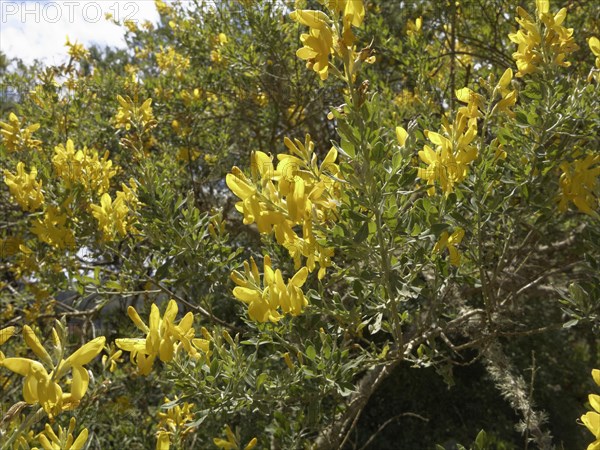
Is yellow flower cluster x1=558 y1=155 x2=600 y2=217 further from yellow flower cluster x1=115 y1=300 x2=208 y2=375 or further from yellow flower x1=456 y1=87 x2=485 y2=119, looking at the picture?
yellow flower cluster x1=115 y1=300 x2=208 y2=375

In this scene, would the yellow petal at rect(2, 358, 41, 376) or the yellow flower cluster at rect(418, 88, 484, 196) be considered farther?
the yellow flower cluster at rect(418, 88, 484, 196)

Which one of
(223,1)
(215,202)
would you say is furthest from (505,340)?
(223,1)

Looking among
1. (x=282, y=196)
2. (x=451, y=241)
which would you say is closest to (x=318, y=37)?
(x=282, y=196)

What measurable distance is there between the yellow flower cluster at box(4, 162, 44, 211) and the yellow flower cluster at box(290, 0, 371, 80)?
134 cm

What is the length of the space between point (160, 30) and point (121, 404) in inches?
141


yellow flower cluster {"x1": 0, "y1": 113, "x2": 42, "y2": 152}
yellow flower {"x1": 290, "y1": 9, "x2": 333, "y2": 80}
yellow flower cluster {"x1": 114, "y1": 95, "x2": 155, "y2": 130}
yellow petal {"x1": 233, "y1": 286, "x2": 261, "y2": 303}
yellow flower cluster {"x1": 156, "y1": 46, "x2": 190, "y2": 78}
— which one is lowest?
yellow petal {"x1": 233, "y1": 286, "x2": 261, "y2": 303}

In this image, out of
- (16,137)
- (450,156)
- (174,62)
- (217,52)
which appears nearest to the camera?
(450,156)

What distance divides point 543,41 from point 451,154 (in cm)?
47

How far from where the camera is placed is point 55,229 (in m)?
1.88

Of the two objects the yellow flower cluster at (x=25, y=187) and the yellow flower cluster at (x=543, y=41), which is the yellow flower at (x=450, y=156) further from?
the yellow flower cluster at (x=25, y=187)

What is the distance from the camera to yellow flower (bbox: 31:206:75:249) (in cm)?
187

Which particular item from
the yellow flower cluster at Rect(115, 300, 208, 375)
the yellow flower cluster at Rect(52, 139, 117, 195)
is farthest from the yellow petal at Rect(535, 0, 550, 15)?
the yellow flower cluster at Rect(52, 139, 117, 195)

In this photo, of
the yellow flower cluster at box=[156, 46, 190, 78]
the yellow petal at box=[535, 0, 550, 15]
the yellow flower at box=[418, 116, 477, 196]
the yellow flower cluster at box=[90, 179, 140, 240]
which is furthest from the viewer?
the yellow flower cluster at box=[156, 46, 190, 78]

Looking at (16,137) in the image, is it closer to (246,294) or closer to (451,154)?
(246,294)
